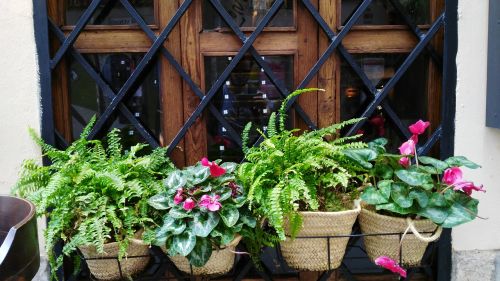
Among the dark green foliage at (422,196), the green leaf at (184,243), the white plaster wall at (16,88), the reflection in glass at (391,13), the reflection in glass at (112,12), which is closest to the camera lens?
the green leaf at (184,243)

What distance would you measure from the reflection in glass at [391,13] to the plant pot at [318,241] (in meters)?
1.03

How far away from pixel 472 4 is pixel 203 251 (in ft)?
5.77

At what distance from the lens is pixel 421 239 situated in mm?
2100

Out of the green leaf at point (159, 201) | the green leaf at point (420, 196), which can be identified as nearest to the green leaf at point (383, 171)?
the green leaf at point (420, 196)

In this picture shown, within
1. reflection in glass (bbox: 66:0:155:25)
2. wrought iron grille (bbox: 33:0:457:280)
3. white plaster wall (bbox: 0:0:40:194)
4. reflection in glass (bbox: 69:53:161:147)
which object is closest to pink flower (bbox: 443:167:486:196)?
wrought iron grille (bbox: 33:0:457:280)

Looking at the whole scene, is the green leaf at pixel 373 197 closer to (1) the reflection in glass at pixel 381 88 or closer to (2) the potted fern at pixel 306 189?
(2) the potted fern at pixel 306 189

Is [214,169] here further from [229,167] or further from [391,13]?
[391,13]

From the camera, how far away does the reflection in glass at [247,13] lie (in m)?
2.62

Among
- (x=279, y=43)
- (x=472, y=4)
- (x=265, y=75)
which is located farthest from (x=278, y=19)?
(x=472, y=4)

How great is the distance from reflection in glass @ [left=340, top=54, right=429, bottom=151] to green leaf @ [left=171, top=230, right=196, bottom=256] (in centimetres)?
113

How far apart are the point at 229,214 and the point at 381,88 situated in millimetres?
1154

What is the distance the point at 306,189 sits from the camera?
203cm

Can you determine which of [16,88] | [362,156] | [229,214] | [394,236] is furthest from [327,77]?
[16,88]

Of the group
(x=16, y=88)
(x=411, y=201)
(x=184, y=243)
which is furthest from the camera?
(x=16, y=88)
